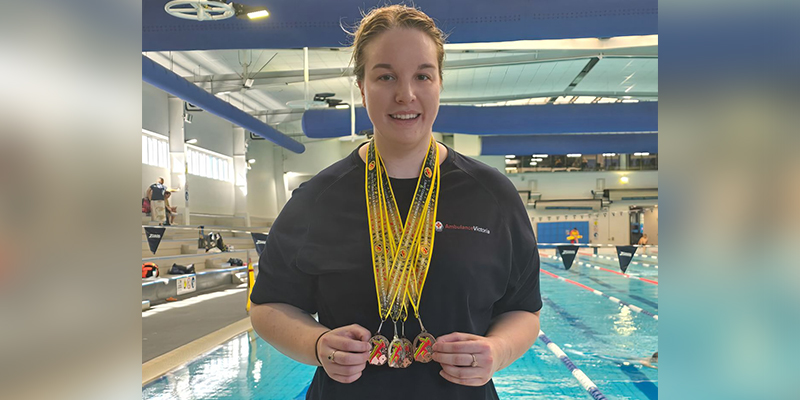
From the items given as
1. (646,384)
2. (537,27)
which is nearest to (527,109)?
(537,27)

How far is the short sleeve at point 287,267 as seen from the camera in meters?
1.11

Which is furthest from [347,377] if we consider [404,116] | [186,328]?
[186,328]

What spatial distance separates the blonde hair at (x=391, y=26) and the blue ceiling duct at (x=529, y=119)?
1094cm

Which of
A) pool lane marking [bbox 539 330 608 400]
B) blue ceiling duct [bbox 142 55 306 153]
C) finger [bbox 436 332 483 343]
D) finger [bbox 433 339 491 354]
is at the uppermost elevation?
blue ceiling duct [bbox 142 55 306 153]

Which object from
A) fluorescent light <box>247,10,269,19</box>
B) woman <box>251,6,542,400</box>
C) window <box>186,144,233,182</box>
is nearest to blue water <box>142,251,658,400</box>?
fluorescent light <box>247,10,269,19</box>

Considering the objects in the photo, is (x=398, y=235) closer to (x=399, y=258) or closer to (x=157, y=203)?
(x=399, y=258)

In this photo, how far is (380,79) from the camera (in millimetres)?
1047

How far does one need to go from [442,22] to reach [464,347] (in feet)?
16.8

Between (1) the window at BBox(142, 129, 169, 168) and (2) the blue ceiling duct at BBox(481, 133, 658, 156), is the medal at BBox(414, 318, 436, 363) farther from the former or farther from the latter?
(1) the window at BBox(142, 129, 169, 168)

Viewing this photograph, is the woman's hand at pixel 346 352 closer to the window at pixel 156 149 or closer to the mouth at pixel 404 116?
the mouth at pixel 404 116

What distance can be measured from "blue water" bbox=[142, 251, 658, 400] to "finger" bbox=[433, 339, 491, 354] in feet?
11.9

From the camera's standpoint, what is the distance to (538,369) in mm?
5113

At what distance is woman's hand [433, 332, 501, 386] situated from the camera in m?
0.97
